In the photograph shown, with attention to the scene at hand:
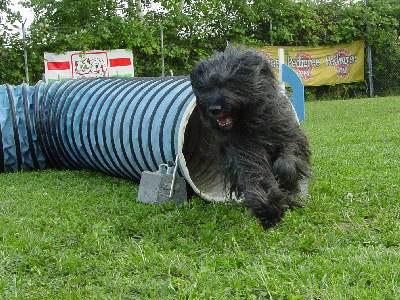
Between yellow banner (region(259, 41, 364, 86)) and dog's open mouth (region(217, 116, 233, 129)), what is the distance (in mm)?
14776

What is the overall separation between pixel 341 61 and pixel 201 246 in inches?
636

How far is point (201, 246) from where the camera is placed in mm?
3484

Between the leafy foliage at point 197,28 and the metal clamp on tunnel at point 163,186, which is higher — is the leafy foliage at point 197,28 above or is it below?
above

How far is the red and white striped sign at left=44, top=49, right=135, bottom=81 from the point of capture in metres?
14.9

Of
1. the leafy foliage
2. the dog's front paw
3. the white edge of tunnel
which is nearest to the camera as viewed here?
the dog's front paw

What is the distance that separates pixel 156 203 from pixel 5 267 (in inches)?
61.7

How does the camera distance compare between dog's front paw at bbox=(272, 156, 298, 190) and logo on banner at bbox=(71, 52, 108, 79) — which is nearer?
dog's front paw at bbox=(272, 156, 298, 190)

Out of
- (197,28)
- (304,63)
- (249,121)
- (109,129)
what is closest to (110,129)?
(109,129)

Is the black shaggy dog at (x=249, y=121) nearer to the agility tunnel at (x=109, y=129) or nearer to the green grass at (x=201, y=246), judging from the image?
the green grass at (x=201, y=246)

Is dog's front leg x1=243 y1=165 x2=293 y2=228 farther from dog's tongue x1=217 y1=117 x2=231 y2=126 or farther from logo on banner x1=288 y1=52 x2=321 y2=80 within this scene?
logo on banner x1=288 y1=52 x2=321 y2=80

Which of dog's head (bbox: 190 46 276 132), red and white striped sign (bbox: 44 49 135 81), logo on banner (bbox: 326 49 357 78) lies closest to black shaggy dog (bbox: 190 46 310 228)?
dog's head (bbox: 190 46 276 132)

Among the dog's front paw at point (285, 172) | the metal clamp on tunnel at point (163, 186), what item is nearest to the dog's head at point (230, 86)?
the dog's front paw at point (285, 172)

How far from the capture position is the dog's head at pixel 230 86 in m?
3.64

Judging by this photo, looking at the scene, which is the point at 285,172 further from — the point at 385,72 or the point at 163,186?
the point at 385,72
